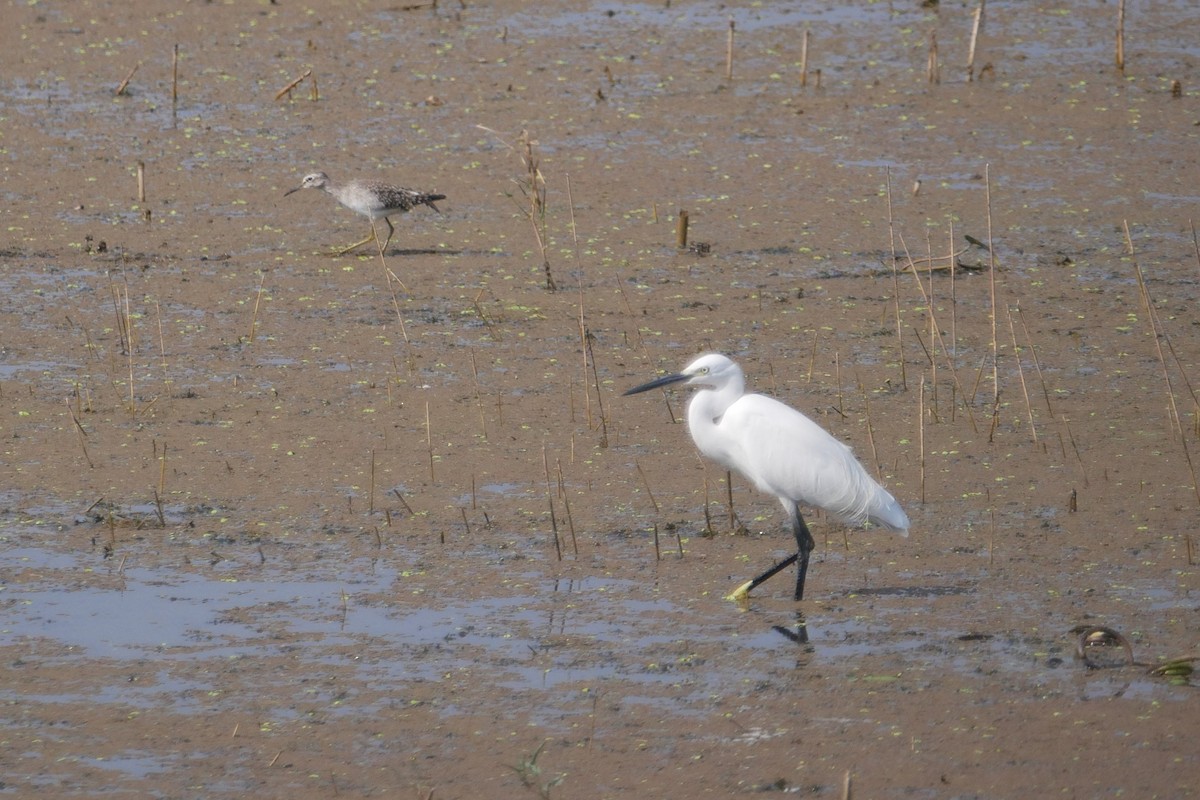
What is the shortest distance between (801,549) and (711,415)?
1.90 feet

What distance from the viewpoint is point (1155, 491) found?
6.55 m

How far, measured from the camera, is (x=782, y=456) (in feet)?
18.9

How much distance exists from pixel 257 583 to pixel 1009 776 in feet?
8.83

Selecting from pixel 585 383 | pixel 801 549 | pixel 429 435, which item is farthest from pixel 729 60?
pixel 801 549

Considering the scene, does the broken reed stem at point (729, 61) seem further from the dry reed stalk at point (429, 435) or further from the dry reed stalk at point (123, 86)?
the dry reed stalk at point (429, 435)

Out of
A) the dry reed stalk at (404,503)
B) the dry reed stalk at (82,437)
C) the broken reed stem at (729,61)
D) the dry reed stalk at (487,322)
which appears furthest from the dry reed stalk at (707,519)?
the broken reed stem at (729,61)

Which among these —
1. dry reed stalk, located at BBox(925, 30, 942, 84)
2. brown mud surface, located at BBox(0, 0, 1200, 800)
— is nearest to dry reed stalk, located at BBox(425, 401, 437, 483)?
brown mud surface, located at BBox(0, 0, 1200, 800)

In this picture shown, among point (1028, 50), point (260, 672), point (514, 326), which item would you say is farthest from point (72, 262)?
point (1028, 50)

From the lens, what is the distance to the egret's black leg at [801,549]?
5.68 m

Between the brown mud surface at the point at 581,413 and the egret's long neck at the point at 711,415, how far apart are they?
43cm

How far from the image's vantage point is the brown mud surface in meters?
4.75

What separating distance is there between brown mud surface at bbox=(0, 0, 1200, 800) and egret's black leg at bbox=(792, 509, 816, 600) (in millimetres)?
102

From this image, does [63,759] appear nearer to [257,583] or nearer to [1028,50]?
[257,583]

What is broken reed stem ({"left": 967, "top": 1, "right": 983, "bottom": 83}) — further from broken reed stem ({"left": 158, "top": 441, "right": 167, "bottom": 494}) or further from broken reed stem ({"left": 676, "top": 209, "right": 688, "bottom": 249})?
broken reed stem ({"left": 158, "top": 441, "right": 167, "bottom": 494})
